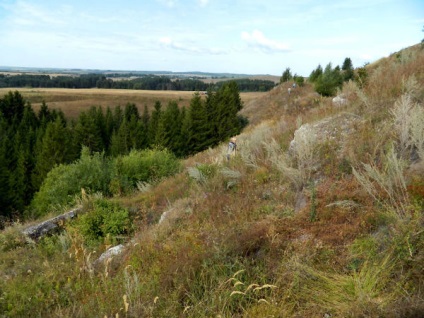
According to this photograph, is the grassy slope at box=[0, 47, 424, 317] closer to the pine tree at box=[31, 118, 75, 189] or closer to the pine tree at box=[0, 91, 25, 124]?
the pine tree at box=[31, 118, 75, 189]

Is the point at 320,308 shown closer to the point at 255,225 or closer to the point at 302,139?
the point at 255,225

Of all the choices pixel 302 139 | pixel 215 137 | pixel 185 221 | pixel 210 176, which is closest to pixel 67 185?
pixel 210 176

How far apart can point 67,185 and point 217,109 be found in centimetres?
2777

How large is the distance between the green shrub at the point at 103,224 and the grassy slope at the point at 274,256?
825 mm

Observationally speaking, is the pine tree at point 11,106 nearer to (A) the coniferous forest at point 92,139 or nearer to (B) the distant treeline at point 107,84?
(A) the coniferous forest at point 92,139

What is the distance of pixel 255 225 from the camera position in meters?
4.66

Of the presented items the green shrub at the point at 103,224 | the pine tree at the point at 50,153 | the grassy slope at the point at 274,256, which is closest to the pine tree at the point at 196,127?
the pine tree at the point at 50,153

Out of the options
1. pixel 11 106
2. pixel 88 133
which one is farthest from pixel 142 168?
pixel 11 106

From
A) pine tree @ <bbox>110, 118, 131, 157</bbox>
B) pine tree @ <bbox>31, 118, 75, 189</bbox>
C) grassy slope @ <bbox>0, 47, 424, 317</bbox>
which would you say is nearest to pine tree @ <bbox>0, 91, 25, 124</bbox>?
pine tree @ <bbox>110, 118, 131, 157</bbox>

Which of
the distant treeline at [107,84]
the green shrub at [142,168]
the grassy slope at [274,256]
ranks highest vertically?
the distant treeline at [107,84]

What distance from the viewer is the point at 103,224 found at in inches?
316

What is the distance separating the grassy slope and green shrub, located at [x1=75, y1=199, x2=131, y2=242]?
825 mm

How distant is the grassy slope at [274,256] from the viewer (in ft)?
9.87

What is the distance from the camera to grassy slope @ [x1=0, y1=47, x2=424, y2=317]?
3.01 metres
